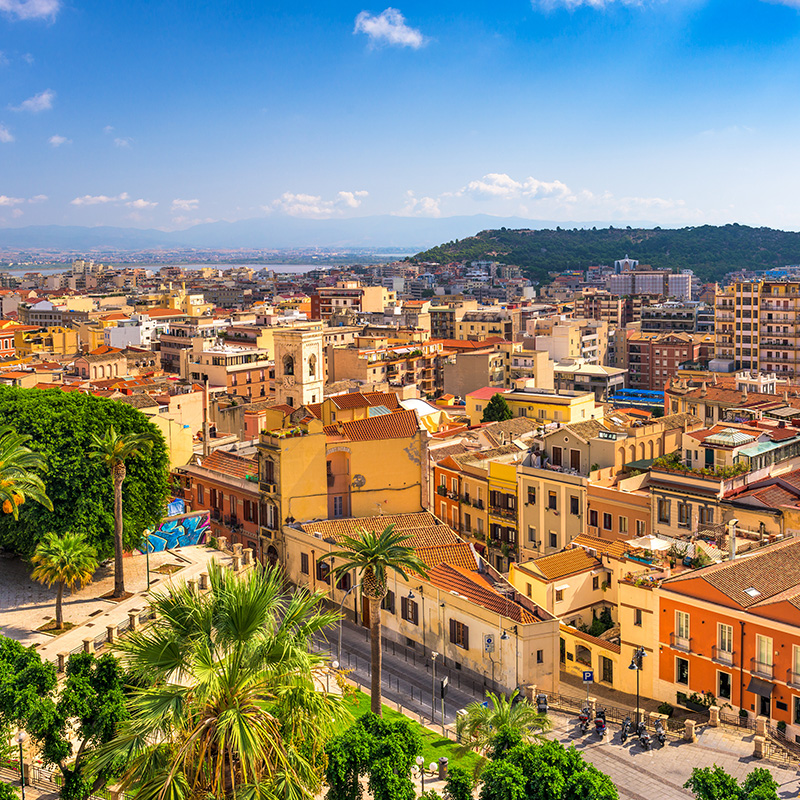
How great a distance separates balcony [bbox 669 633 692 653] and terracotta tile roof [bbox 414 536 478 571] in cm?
884

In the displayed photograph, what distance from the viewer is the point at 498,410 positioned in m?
74.9

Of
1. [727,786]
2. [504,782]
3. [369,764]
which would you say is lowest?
[727,786]

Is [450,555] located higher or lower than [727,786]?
lower

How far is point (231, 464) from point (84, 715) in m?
31.3

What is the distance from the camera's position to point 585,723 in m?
31.2

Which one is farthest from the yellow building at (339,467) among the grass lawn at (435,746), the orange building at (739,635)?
the orange building at (739,635)

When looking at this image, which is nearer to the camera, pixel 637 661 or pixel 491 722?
pixel 491 722

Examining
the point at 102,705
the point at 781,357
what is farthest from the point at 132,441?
the point at 781,357

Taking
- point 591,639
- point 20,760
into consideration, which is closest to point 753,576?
point 591,639

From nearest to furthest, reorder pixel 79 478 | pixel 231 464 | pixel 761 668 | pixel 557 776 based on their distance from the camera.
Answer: pixel 557 776, pixel 761 668, pixel 79 478, pixel 231 464

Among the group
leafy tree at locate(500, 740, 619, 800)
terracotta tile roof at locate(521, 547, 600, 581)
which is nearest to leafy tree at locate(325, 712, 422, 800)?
leafy tree at locate(500, 740, 619, 800)

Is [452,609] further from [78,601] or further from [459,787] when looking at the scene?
[459,787]

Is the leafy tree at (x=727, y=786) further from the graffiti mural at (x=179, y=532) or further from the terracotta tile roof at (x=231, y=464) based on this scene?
the terracotta tile roof at (x=231, y=464)

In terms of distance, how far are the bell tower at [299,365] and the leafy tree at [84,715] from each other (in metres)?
42.1
